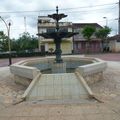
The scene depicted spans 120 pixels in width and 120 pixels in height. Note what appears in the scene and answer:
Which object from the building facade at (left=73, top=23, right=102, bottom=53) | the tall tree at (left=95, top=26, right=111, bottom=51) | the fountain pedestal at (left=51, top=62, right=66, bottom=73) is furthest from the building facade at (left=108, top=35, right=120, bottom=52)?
the fountain pedestal at (left=51, top=62, right=66, bottom=73)

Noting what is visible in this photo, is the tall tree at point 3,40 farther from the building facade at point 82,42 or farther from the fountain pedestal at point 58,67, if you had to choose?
the fountain pedestal at point 58,67

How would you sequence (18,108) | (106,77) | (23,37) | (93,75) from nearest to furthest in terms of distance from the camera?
(18,108) < (93,75) < (106,77) < (23,37)

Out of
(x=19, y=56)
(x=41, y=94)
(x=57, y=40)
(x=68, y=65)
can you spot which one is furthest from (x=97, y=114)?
(x=19, y=56)

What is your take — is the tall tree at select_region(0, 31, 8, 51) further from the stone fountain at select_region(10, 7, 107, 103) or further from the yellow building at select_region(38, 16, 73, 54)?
the stone fountain at select_region(10, 7, 107, 103)

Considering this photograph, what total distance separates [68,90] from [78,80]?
810 mm

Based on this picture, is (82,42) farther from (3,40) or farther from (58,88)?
(58,88)

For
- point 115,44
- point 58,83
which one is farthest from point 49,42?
point 58,83

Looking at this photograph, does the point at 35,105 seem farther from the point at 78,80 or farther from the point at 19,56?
the point at 19,56

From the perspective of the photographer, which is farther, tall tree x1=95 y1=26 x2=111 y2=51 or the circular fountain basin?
tall tree x1=95 y1=26 x2=111 y2=51

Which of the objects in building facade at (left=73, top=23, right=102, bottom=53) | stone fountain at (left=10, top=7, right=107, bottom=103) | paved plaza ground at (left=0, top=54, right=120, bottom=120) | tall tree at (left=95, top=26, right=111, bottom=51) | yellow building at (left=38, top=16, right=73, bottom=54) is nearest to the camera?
paved plaza ground at (left=0, top=54, right=120, bottom=120)

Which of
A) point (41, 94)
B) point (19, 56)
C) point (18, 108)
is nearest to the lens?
point (18, 108)

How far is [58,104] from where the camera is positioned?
7.94 m

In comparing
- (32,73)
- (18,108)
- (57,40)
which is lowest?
(18,108)

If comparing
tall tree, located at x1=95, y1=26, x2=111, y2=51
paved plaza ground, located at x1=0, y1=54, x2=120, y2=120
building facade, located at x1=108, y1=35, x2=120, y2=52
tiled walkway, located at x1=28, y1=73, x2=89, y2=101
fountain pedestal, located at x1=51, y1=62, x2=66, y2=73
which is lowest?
paved plaza ground, located at x1=0, y1=54, x2=120, y2=120
